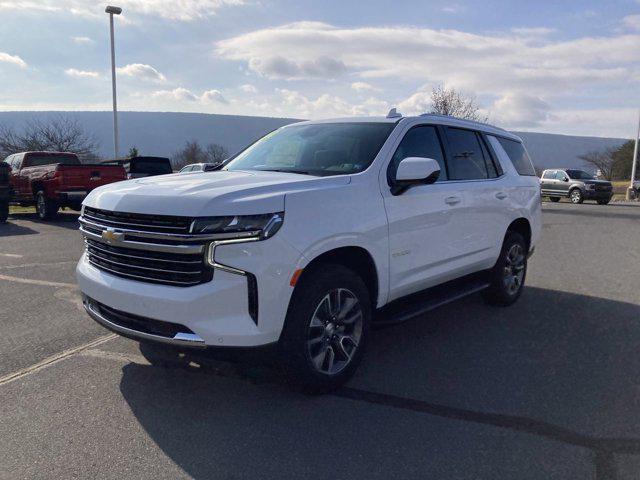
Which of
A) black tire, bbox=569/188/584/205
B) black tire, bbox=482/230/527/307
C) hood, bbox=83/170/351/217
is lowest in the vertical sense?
black tire, bbox=569/188/584/205

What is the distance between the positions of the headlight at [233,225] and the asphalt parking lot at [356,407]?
1149 millimetres

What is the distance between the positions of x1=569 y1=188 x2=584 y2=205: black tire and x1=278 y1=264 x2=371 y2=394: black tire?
28795mm

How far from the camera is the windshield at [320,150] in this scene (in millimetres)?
4219

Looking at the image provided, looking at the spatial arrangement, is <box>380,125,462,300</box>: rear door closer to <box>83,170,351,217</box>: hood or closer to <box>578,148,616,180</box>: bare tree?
<box>83,170,351,217</box>: hood

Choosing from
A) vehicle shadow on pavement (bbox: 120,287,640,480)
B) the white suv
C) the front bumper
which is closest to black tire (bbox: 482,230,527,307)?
the white suv

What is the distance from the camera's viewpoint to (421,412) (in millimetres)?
3461

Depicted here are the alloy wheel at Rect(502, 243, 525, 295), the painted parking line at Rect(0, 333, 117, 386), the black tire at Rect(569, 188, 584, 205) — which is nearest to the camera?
the painted parking line at Rect(0, 333, 117, 386)

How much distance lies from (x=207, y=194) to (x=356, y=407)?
5.36 feet

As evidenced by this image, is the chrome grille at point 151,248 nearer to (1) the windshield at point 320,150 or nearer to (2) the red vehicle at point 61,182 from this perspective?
(1) the windshield at point 320,150

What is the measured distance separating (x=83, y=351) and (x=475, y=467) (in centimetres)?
315

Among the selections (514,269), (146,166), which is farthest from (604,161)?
(514,269)

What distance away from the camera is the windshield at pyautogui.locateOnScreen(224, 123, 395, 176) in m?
4.22

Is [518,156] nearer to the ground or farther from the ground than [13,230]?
farther from the ground

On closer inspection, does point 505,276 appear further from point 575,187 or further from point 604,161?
point 604,161
